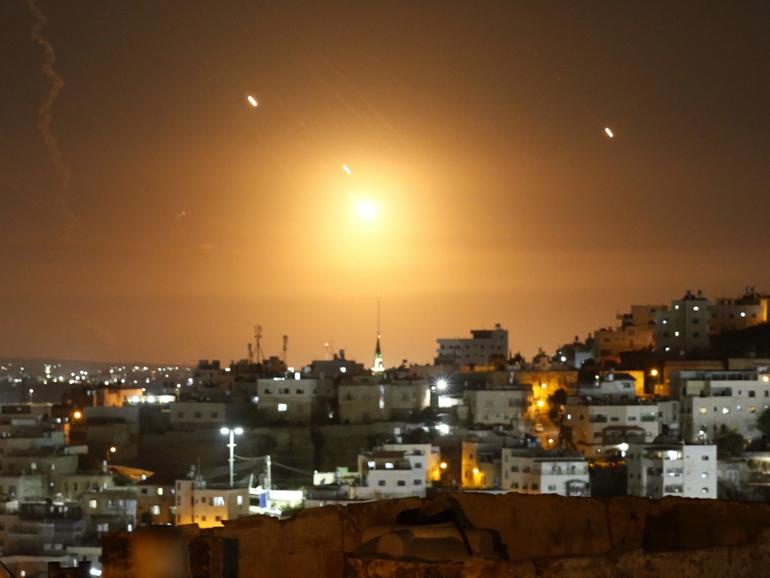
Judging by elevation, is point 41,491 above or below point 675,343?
below

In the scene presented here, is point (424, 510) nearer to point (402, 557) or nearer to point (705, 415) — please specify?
point (402, 557)

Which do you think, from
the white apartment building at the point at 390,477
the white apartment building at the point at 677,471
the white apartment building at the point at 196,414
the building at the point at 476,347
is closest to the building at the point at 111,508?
the white apartment building at the point at 390,477

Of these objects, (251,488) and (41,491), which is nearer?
(251,488)

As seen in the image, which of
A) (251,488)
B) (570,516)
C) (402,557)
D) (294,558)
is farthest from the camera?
(251,488)

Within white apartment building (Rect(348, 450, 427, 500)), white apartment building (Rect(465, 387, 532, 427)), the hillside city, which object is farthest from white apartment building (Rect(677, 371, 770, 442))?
white apartment building (Rect(348, 450, 427, 500))

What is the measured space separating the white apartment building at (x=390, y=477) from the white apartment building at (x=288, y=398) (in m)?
6.15

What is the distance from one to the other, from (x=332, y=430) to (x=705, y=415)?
6.79 meters

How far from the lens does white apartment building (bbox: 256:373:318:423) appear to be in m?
36.2

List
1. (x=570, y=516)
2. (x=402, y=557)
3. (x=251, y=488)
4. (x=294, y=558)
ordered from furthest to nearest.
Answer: (x=251, y=488) → (x=570, y=516) → (x=294, y=558) → (x=402, y=557)

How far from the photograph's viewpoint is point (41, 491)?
32.1 m

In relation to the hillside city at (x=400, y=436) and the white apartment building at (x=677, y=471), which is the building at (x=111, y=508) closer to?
the hillside city at (x=400, y=436)

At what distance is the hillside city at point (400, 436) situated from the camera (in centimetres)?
2859

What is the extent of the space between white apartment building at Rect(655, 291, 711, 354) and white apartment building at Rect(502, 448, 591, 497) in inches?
467

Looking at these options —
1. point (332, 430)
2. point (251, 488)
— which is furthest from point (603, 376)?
point (251, 488)
